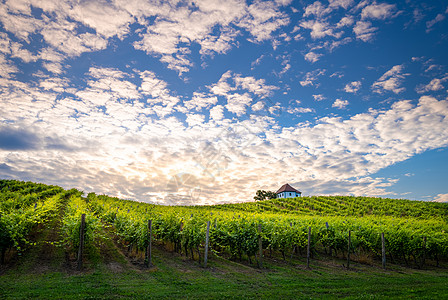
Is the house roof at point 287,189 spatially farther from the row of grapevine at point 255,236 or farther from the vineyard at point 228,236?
the row of grapevine at point 255,236

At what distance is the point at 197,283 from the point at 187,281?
45 cm

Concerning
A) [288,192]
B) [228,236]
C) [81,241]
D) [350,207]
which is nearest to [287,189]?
[288,192]

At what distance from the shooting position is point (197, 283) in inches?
392

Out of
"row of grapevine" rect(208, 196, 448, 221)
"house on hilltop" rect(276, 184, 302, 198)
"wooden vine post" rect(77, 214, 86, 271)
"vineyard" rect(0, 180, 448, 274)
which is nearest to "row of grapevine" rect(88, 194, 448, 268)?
"vineyard" rect(0, 180, 448, 274)

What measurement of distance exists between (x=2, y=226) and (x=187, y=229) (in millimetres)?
8240

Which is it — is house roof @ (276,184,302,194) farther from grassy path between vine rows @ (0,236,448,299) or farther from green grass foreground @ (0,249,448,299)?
green grass foreground @ (0,249,448,299)

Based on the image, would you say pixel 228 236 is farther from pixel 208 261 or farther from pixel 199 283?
pixel 199 283

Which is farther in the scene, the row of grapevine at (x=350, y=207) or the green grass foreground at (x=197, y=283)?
the row of grapevine at (x=350, y=207)

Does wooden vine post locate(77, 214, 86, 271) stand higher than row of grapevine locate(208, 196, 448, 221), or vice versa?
row of grapevine locate(208, 196, 448, 221)

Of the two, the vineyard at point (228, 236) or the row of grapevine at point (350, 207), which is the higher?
the row of grapevine at point (350, 207)

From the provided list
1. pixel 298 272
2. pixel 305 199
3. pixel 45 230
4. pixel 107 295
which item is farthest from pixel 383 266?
pixel 305 199

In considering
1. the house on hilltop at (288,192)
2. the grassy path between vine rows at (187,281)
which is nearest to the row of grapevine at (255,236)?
the grassy path between vine rows at (187,281)

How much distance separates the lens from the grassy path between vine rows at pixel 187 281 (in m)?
8.52

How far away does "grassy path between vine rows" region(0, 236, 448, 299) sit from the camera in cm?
852
